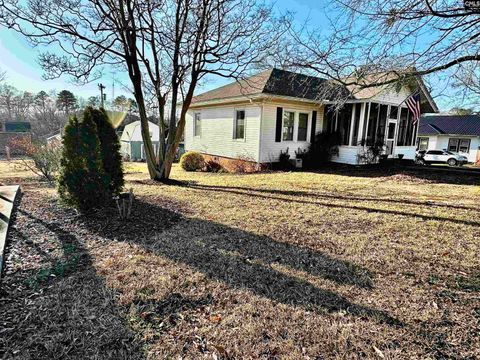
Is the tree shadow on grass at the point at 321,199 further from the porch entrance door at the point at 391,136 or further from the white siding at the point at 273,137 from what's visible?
the porch entrance door at the point at 391,136

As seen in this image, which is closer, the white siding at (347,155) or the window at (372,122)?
the white siding at (347,155)

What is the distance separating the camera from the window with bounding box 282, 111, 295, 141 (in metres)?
13.9

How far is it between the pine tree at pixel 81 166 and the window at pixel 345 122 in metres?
12.0

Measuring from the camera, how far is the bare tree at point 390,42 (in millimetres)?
5344

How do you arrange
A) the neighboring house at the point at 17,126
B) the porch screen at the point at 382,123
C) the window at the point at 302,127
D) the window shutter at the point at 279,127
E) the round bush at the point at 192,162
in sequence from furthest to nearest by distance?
the neighboring house at the point at 17,126 → the round bush at the point at 192,162 → the porch screen at the point at 382,123 → the window at the point at 302,127 → the window shutter at the point at 279,127

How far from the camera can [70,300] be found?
277cm

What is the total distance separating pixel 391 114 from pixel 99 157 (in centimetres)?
1468

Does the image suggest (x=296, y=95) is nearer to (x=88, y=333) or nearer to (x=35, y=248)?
(x=35, y=248)

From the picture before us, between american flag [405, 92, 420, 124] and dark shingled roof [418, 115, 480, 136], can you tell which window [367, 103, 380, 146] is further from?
dark shingled roof [418, 115, 480, 136]

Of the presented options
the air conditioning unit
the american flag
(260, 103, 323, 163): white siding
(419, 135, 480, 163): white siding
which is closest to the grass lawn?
(260, 103, 323, 163): white siding

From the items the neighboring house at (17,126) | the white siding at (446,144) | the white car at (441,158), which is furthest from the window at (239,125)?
the neighboring house at (17,126)

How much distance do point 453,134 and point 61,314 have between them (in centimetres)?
3827

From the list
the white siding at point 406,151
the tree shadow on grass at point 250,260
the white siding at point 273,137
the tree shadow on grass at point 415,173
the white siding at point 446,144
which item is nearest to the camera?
the tree shadow on grass at point 250,260

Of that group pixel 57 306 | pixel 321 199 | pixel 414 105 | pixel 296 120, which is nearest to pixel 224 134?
pixel 296 120
